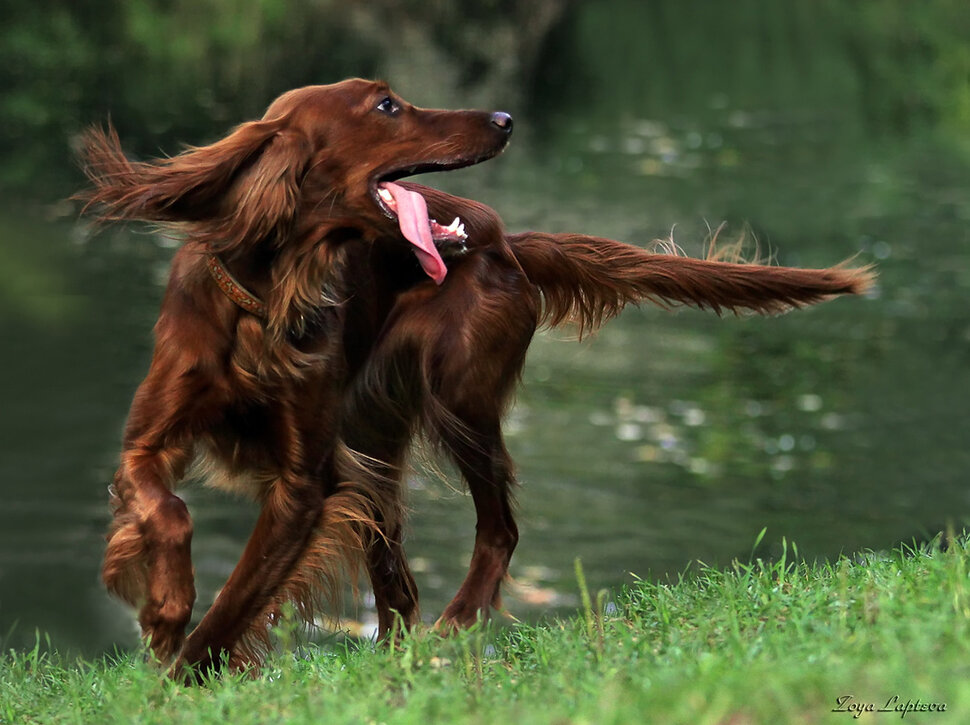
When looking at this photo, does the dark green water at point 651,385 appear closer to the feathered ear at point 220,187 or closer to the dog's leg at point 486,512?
the dog's leg at point 486,512

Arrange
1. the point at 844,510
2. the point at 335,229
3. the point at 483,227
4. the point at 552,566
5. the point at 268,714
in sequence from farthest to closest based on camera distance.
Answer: the point at 844,510 < the point at 552,566 < the point at 483,227 < the point at 335,229 < the point at 268,714

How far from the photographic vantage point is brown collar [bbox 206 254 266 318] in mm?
3924

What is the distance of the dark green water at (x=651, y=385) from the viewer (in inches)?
301

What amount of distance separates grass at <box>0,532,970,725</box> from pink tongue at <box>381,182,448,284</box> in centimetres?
101

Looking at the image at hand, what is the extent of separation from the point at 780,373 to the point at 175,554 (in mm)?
7332

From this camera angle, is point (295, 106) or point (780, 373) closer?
point (295, 106)

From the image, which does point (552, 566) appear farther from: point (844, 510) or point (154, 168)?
point (154, 168)

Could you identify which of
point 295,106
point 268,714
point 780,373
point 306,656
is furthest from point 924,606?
point 780,373

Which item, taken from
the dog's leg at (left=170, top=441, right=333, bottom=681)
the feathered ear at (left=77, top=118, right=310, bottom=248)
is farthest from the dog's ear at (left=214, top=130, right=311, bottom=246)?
the dog's leg at (left=170, top=441, right=333, bottom=681)

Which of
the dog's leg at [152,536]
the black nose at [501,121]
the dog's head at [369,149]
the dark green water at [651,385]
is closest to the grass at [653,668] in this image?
the dog's leg at [152,536]

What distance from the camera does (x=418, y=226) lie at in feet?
13.3

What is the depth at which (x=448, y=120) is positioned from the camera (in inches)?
163
